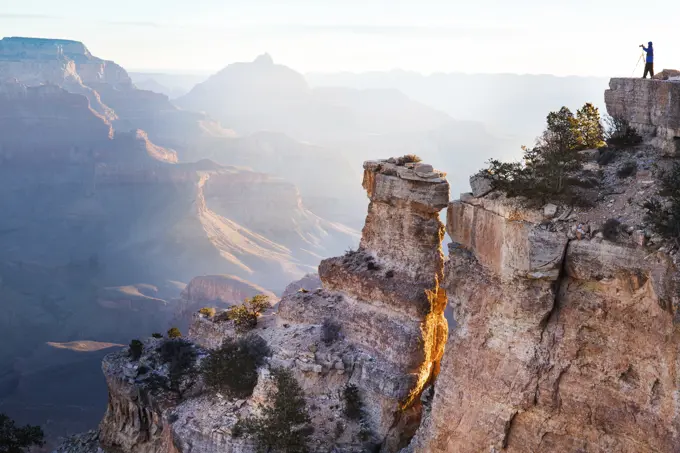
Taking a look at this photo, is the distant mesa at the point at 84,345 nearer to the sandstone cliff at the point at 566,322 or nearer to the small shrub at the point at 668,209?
the sandstone cliff at the point at 566,322

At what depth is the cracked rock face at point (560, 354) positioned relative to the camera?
54.7ft

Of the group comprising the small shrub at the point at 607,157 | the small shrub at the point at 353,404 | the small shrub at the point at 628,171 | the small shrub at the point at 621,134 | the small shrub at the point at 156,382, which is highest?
the small shrub at the point at 621,134

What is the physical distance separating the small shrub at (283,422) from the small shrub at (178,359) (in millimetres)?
5991

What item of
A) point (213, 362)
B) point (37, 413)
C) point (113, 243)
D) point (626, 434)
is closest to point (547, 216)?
point (626, 434)

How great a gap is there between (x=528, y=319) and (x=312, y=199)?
540ft

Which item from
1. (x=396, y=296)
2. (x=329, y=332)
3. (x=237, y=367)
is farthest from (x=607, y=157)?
(x=237, y=367)

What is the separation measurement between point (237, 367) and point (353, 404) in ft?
18.7

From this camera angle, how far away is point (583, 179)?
773 inches

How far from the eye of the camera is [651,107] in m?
20.0

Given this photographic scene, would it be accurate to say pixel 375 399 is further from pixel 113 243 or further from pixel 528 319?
pixel 113 243

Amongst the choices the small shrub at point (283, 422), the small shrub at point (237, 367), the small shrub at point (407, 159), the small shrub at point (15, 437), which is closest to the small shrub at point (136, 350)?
the small shrub at point (237, 367)

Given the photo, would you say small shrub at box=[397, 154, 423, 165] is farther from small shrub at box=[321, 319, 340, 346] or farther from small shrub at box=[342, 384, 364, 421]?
small shrub at box=[342, 384, 364, 421]

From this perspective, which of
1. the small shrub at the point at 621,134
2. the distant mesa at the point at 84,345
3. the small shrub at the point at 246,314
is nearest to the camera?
the small shrub at the point at 621,134

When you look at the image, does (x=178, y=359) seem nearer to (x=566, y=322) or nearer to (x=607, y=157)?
(x=566, y=322)
